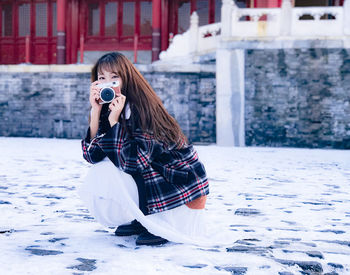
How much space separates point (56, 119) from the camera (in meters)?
13.6

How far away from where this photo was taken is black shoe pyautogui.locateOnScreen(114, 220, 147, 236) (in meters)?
2.81

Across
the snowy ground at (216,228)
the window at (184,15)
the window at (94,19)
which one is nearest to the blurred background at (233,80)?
the window at (184,15)

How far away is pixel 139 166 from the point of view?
2.44 meters

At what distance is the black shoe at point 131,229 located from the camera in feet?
9.22

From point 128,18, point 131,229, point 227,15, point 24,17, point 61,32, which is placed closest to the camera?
point 131,229

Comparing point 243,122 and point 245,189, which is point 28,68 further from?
point 245,189

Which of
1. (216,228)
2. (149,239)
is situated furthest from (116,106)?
(216,228)

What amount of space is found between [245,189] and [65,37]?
464 inches

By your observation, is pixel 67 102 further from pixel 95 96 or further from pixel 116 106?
pixel 116 106

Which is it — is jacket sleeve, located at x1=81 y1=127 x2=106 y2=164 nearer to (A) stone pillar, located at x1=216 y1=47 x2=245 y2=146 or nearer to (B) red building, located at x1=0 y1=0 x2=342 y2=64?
(A) stone pillar, located at x1=216 y1=47 x2=245 y2=146

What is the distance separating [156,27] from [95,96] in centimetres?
1258

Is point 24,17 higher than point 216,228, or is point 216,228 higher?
point 24,17

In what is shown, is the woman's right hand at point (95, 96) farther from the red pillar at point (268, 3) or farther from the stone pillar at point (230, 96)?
the red pillar at point (268, 3)

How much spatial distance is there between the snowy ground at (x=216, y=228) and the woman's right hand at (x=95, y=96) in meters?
0.76
